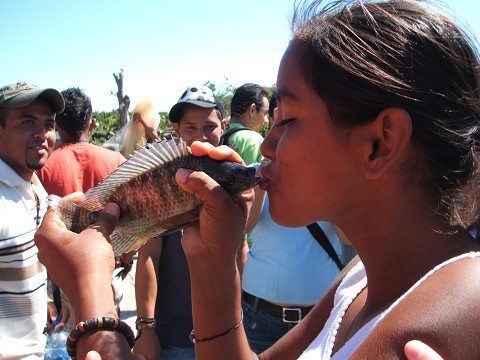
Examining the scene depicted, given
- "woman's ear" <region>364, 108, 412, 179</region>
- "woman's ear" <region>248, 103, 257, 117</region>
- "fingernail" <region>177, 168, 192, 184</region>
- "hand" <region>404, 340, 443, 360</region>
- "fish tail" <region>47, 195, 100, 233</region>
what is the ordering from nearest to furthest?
"hand" <region>404, 340, 443, 360</region> < "woman's ear" <region>364, 108, 412, 179</region> < "fingernail" <region>177, 168, 192, 184</region> < "fish tail" <region>47, 195, 100, 233</region> < "woman's ear" <region>248, 103, 257, 117</region>

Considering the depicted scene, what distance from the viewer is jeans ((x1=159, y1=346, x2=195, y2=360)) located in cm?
338

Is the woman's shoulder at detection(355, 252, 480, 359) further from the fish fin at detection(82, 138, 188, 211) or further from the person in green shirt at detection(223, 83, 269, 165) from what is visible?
the person in green shirt at detection(223, 83, 269, 165)

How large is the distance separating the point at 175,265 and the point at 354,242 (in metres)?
2.25

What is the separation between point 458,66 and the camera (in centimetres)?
114

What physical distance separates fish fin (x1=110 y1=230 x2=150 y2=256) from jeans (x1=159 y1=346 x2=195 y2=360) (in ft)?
5.76

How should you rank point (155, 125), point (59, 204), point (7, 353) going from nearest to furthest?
point (59, 204) < point (7, 353) < point (155, 125)

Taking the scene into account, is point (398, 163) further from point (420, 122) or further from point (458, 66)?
point (458, 66)

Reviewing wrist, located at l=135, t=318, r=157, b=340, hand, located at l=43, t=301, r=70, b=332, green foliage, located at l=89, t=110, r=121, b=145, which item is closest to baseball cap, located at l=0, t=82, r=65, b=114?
hand, located at l=43, t=301, r=70, b=332

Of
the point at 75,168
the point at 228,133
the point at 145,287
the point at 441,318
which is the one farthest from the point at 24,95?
the point at 441,318

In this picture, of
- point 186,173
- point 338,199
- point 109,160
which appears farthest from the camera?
point 109,160

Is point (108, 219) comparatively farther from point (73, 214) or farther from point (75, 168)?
point (75, 168)

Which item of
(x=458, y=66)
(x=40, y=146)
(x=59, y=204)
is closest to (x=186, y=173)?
(x=59, y=204)

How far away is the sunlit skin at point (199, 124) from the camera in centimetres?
386

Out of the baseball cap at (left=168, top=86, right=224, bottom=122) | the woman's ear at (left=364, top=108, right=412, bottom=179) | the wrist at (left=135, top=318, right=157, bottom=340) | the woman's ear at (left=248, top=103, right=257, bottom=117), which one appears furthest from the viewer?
the woman's ear at (left=248, top=103, right=257, bottom=117)
